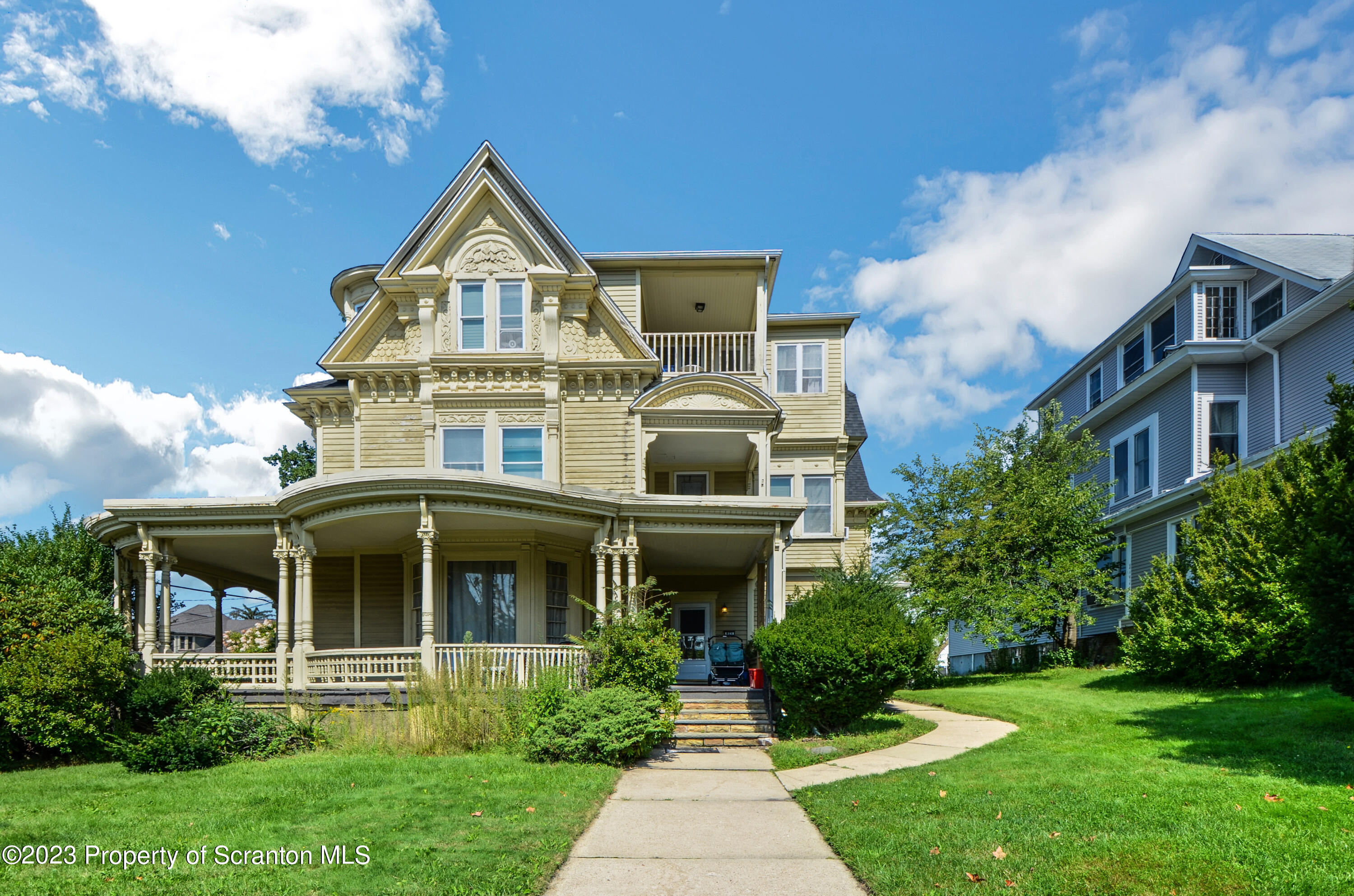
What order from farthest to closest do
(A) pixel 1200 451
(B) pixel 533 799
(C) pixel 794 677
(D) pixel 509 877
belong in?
(A) pixel 1200 451
(C) pixel 794 677
(B) pixel 533 799
(D) pixel 509 877

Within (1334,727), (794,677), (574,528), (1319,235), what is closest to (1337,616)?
(1334,727)

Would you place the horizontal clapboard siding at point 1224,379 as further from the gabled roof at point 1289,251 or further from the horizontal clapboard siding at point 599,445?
the horizontal clapboard siding at point 599,445

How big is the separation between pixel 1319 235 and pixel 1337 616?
67.3ft

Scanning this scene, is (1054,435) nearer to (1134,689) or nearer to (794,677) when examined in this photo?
(1134,689)

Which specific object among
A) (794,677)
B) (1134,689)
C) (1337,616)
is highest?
(1337,616)

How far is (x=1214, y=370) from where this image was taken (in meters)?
23.7

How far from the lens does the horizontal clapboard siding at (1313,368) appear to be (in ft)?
65.9

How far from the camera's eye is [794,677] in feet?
44.3

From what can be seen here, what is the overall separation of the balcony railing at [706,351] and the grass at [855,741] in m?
9.27

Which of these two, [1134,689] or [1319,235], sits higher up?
[1319,235]

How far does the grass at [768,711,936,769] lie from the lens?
12250 mm

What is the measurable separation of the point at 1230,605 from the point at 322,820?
1464cm

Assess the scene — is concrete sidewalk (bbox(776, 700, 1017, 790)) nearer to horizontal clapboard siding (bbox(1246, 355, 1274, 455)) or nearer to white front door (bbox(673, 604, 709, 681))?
white front door (bbox(673, 604, 709, 681))

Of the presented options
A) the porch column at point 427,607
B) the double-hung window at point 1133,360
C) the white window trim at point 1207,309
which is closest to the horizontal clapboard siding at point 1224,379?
the white window trim at point 1207,309
